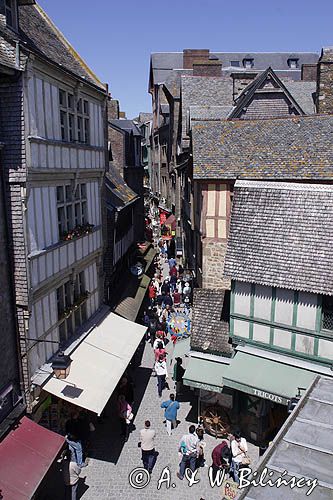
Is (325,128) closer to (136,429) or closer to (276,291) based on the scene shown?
(276,291)

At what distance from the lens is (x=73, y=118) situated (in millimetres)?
11438

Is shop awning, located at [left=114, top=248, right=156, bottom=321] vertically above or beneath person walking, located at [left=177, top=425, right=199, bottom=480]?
above

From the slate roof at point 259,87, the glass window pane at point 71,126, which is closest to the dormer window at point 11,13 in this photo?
the glass window pane at point 71,126

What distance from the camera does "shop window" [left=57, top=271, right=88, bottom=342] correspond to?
36.7 feet

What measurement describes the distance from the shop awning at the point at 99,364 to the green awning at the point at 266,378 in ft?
9.05

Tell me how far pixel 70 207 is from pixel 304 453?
305 inches

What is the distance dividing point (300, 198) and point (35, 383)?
7146 millimetres

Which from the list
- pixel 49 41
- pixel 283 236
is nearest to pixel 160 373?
pixel 283 236

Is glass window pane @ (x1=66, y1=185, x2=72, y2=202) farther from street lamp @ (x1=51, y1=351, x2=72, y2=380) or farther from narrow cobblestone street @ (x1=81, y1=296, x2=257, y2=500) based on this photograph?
narrow cobblestone street @ (x1=81, y1=296, x2=257, y2=500)

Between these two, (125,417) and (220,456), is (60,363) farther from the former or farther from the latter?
(220,456)

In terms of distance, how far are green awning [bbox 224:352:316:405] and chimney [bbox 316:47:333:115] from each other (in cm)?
1475

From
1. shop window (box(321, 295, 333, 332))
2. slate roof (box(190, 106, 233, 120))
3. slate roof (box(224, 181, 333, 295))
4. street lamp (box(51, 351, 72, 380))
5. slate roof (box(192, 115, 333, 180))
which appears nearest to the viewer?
street lamp (box(51, 351, 72, 380))

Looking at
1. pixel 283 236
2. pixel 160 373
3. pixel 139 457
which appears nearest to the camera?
pixel 139 457

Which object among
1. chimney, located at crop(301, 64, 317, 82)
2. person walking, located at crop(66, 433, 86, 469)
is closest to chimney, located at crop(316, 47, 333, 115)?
chimney, located at crop(301, 64, 317, 82)
